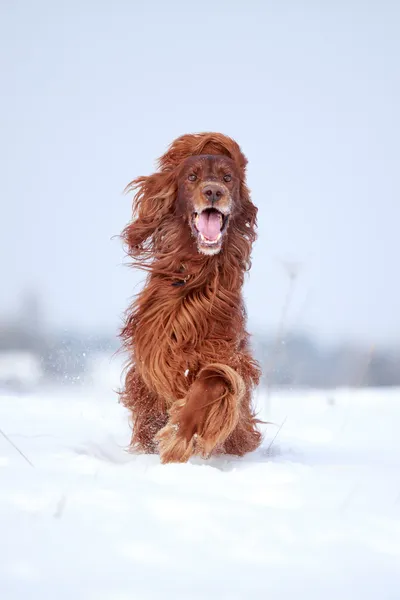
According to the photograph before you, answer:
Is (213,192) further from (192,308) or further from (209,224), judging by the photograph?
(192,308)

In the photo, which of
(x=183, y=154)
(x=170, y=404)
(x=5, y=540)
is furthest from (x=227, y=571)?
(x=183, y=154)

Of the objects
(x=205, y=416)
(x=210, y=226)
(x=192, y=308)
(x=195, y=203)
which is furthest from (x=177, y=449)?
(x=195, y=203)

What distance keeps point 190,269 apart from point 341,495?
4.68 feet

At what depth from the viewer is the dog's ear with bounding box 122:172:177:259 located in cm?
396

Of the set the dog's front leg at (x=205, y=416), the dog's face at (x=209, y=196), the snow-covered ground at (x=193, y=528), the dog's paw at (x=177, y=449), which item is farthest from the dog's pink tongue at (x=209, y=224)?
the snow-covered ground at (x=193, y=528)

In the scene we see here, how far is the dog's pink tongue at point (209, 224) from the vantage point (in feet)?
11.9

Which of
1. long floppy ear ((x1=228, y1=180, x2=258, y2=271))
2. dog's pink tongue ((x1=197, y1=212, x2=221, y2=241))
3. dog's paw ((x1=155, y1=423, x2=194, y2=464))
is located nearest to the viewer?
dog's paw ((x1=155, y1=423, x2=194, y2=464))

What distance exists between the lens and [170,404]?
389 centimetres

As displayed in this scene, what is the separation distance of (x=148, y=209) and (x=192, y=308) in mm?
654

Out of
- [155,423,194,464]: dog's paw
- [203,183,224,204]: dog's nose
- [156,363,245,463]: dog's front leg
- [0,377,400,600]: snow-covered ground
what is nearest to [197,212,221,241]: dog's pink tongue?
[203,183,224,204]: dog's nose

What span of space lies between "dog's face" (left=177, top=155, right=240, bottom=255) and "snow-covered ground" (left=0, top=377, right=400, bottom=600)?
3.64 feet

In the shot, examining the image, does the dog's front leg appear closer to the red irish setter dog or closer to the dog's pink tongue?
the red irish setter dog

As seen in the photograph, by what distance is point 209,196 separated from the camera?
141 inches

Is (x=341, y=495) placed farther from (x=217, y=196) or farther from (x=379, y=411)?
(x=379, y=411)
